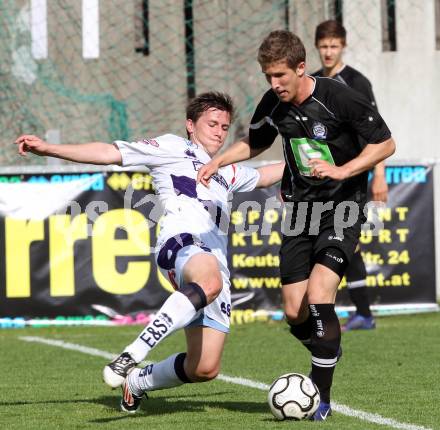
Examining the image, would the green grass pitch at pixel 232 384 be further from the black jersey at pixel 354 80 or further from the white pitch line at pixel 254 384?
the black jersey at pixel 354 80

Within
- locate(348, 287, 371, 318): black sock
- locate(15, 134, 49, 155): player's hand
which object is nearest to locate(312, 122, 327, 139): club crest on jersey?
locate(15, 134, 49, 155): player's hand

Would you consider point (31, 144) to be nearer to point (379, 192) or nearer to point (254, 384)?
point (254, 384)

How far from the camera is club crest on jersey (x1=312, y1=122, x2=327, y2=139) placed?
20.0ft

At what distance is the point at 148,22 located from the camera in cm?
1286

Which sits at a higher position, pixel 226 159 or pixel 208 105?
pixel 208 105

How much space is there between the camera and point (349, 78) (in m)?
9.66

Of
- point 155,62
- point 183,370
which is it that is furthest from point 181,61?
point 183,370

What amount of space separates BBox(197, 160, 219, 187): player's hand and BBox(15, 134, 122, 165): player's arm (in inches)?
19.2

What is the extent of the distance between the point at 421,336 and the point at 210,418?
4.13 metres

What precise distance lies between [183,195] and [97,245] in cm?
452

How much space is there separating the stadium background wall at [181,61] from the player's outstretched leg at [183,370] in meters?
6.67

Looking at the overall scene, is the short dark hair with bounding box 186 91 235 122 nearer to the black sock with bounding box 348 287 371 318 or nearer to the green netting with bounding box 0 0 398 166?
the black sock with bounding box 348 287 371 318

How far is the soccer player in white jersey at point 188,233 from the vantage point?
5.70 m

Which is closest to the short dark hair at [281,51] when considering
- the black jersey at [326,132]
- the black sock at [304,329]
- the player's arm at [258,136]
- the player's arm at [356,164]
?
the black jersey at [326,132]
